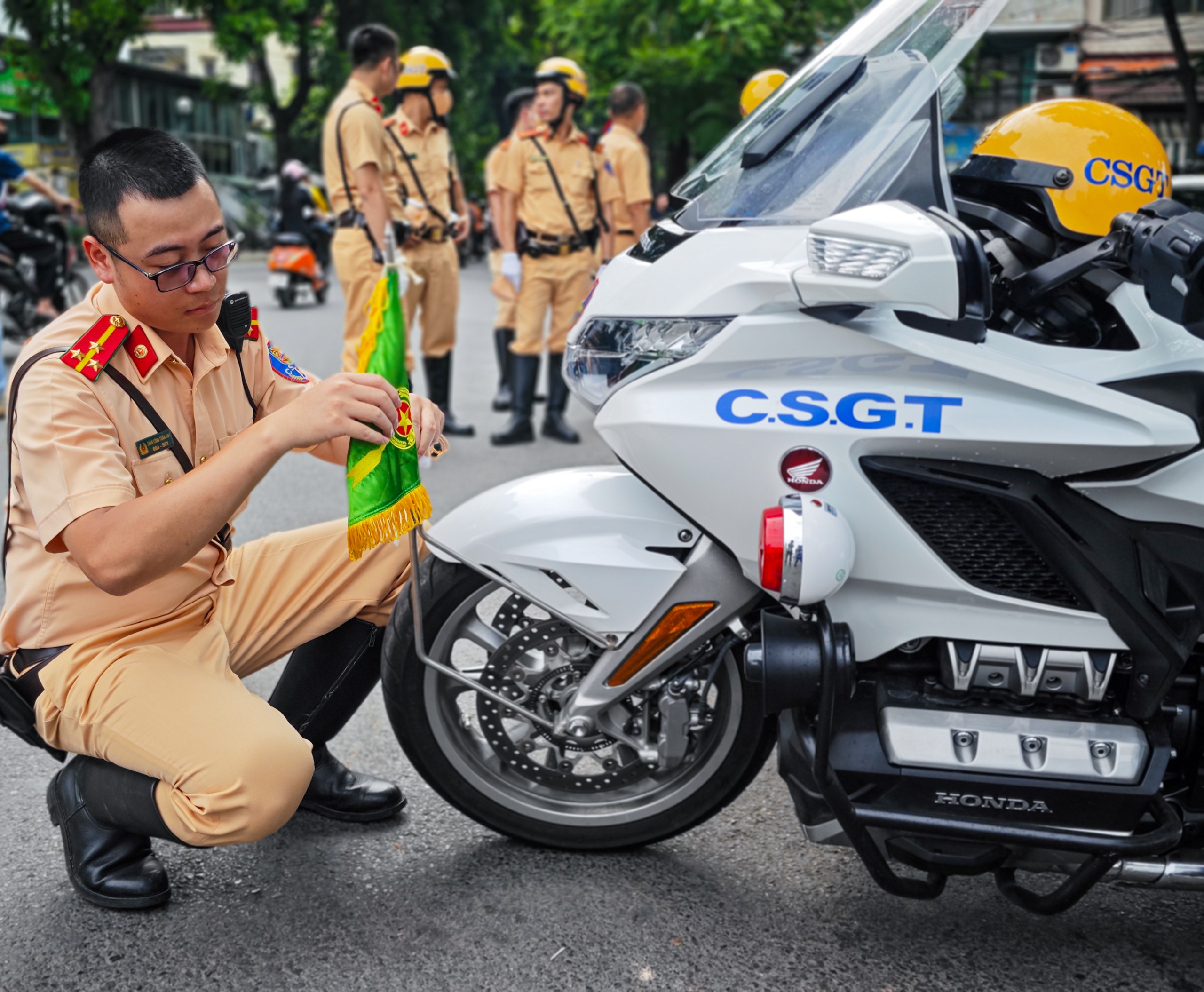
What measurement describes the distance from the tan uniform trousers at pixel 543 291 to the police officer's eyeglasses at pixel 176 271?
4.51 metres

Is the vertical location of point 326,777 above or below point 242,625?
below

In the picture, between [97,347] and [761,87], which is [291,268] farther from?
[97,347]

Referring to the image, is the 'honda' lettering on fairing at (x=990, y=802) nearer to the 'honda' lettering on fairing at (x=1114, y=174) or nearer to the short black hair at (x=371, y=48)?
the 'honda' lettering on fairing at (x=1114, y=174)

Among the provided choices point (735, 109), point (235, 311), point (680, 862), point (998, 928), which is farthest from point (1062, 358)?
point (735, 109)

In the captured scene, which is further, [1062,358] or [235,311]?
[235,311]

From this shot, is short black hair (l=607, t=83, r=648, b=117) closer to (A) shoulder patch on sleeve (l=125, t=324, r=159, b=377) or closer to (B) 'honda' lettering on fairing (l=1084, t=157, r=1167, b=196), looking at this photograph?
(B) 'honda' lettering on fairing (l=1084, t=157, r=1167, b=196)

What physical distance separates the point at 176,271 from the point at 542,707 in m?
1.02

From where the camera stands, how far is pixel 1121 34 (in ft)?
71.7

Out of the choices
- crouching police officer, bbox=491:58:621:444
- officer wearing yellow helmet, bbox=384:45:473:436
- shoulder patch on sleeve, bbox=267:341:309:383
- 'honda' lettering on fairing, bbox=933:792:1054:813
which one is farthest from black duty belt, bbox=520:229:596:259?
'honda' lettering on fairing, bbox=933:792:1054:813

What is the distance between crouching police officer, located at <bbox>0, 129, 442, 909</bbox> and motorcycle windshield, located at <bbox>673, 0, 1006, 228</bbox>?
73 cm

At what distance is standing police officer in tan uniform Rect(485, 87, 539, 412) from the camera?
688 cm

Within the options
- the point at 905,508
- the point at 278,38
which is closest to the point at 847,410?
the point at 905,508

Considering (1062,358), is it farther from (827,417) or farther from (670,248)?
(670,248)

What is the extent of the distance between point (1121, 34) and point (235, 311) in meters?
23.4
